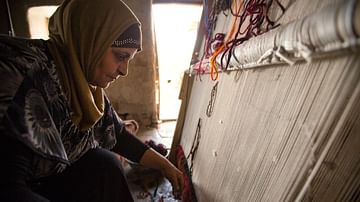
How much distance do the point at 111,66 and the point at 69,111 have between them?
0.24 metres

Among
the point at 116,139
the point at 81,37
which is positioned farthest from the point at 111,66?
the point at 116,139

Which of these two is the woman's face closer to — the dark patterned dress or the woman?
the woman

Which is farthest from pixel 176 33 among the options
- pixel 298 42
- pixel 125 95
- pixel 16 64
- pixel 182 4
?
pixel 298 42

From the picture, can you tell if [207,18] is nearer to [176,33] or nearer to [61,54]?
[61,54]

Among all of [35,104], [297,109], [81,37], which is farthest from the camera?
[81,37]

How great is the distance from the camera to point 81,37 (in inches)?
35.9

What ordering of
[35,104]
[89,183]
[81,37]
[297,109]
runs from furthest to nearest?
1. [89,183]
2. [81,37]
3. [35,104]
4. [297,109]

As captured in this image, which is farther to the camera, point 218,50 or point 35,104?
point 218,50

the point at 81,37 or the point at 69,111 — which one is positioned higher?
the point at 81,37

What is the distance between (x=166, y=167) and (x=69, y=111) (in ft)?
1.78

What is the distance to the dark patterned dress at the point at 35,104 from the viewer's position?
63 centimetres

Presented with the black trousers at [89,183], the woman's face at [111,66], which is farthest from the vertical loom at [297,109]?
the black trousers at [89,183]

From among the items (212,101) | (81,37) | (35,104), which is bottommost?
(212,101)

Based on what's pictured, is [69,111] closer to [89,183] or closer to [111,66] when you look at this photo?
[111,66]
